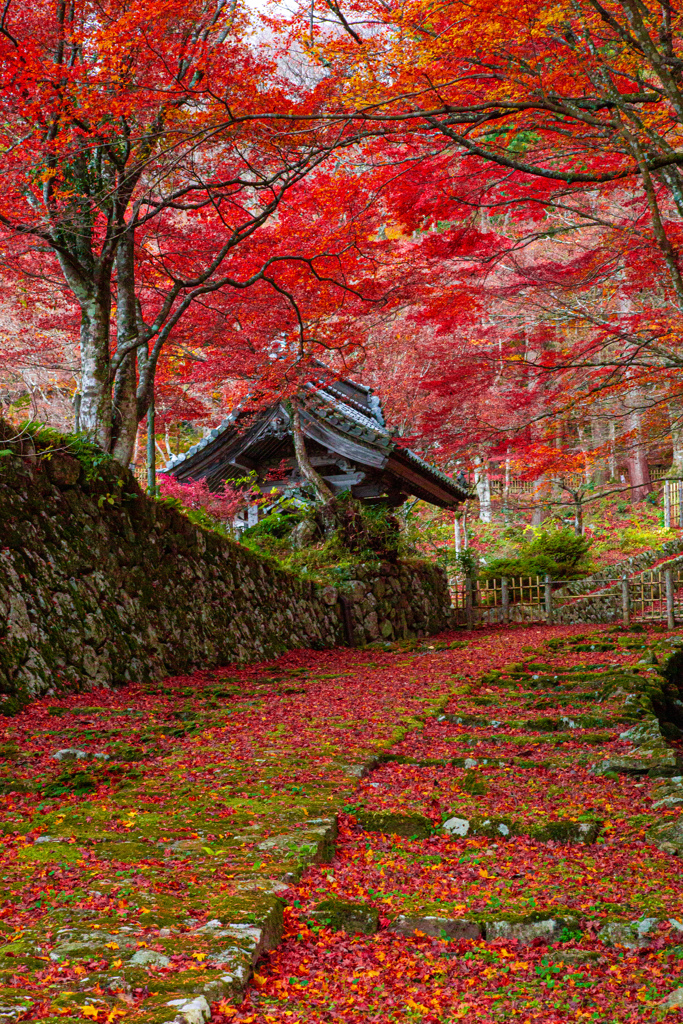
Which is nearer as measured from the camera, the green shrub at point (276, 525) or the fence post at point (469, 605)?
the green shrub at point (276, 525)

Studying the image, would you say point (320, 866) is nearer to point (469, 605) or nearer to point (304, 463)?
point (304, 463)

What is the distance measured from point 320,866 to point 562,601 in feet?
62.3

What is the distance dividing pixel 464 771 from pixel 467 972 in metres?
2.95

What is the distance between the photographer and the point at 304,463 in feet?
55.2

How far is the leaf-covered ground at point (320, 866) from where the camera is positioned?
8.85 feet

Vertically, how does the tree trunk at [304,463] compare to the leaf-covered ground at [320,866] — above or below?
above

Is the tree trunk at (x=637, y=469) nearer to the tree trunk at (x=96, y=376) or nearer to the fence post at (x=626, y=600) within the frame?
the fence post at (x=626, y=600)

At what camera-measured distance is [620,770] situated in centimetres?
582

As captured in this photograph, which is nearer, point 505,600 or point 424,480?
point 424,480

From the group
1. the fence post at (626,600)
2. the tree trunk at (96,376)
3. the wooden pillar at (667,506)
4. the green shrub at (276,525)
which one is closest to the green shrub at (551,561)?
the fence post at (626,600)

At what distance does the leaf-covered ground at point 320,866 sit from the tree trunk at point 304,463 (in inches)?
375

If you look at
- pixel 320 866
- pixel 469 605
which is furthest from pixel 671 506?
pixel 320 866

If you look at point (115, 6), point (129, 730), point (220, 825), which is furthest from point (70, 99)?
point (220, 825)

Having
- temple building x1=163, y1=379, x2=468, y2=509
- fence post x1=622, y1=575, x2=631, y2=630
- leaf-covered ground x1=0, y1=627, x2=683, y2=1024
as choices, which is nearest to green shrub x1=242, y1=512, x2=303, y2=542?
temple building x1=163, y1=379, x2=468, y2=509
